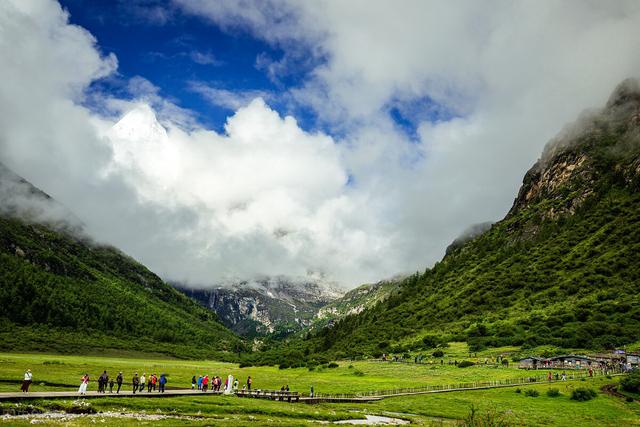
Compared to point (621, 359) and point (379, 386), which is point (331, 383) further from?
point (621, 359)

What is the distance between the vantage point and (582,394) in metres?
79.9

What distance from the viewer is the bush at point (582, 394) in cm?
7938

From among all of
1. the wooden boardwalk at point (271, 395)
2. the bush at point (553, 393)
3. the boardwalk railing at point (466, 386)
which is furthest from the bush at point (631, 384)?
the wooden boardwalk at point (271, 395)

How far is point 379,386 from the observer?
105 m

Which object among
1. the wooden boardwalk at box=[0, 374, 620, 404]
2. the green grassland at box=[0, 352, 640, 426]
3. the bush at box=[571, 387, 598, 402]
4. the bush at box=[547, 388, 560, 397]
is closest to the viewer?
the green grassland at box=[0, 352, 640, 426]

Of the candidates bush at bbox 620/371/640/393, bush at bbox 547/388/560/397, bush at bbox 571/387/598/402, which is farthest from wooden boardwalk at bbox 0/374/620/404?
bush at bbox 620/371/640/393

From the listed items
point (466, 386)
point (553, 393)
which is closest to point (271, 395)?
point (466, 386)

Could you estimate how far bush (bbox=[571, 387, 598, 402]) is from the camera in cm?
7938

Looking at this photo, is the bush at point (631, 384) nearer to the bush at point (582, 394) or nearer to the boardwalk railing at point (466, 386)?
the bush at point (582, 394)

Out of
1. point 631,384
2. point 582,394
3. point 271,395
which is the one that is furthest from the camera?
point 271,395

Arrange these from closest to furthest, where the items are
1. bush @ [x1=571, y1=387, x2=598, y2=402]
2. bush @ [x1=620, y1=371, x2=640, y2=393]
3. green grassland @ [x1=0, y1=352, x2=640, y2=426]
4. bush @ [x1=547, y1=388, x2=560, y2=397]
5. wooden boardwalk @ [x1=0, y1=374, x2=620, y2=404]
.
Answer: green grassland @ [x1=0, y1=352, x2=640, y2=426] → wooden boardwalk @ [x1=0, y1=374, x2=620, y2=404] → bush @ [x1=571, y1=387, x2=598, y2=402] → bush @ [x1=620, y1=371, x2=640, y2=393] → bush @ [x1=547, y1=388, x2=560, y2=397]

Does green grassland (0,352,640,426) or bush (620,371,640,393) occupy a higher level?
bush (620,371,640,393)

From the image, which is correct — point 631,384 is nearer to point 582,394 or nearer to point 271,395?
point 582,394

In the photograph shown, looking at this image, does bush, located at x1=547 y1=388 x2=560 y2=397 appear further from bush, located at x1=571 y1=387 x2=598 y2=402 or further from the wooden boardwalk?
the wooden boardwalk
